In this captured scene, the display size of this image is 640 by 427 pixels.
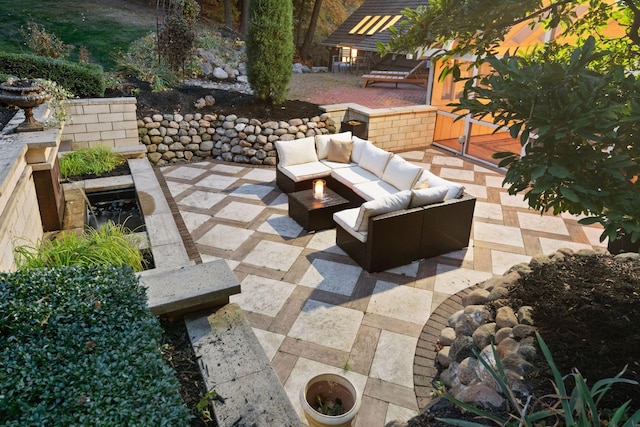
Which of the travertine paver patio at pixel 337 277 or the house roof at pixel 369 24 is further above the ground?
the house roof at pixel 369 24

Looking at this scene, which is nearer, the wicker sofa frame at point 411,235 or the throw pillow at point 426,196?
the wicker sofa frame at point 411,235

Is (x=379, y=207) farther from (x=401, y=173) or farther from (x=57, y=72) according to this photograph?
(x=57, y=72)

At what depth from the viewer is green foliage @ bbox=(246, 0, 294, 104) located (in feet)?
32.7

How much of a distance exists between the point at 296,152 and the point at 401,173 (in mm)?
2097

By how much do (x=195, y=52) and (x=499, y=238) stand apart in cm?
1349

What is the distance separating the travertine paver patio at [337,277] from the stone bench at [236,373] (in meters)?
0.99

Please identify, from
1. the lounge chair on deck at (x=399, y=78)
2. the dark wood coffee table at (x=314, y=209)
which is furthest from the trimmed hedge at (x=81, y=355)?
the lounge chair on deck at (x=399, y=78)

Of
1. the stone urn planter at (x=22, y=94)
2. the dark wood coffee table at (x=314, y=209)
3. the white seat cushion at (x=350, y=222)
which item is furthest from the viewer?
the dark wood coffee table at (x=314, y=209)

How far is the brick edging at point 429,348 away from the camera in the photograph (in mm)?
3961

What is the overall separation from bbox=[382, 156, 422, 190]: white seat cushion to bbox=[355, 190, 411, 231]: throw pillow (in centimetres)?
107

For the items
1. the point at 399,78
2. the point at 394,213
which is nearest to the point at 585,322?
the point at 394,213

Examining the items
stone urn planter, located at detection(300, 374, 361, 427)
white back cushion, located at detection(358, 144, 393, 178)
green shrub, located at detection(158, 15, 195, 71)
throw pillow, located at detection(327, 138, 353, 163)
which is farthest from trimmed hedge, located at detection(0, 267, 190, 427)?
green shrub, located at detection(158, 15, 195, 71)

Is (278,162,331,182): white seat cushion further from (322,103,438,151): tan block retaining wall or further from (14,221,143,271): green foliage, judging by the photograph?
(14,221,143,271): green foliage

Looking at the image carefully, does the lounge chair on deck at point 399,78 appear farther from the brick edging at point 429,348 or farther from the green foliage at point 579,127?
the green foliage at point 579,127
